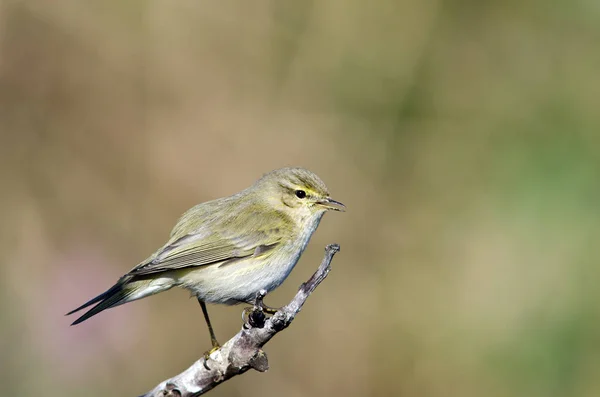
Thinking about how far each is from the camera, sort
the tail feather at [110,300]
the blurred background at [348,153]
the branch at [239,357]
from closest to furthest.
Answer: the branch at [239,357], the tail feather at [110,300], the blurred background at [348,153]

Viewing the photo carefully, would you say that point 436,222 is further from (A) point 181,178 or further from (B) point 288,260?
(B) point 288,260

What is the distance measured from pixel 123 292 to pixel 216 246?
Result: 1.98 ft

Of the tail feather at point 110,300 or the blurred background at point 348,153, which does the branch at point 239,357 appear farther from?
the blurred background at point 348,153

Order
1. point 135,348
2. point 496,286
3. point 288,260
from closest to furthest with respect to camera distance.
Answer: point 288,260 < point 135,348 < point 496,286

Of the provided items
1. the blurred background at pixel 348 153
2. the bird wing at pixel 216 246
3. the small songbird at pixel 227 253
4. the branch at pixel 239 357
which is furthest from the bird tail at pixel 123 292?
the blurred background at pixel 348 153

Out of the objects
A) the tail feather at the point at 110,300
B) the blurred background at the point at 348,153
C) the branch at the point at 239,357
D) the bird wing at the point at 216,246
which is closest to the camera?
the branch at the point at 239,357

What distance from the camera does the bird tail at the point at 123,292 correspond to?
14.5ft

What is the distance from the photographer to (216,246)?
4.71 metres

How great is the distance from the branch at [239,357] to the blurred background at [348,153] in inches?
150

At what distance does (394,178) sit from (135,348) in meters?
3.38

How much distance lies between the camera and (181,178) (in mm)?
8430

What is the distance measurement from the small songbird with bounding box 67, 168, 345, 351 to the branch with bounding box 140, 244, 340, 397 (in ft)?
2.48

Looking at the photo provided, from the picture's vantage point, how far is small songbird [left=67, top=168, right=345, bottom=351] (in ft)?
14.9

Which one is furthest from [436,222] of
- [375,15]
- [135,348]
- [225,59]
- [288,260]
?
[288,260]
